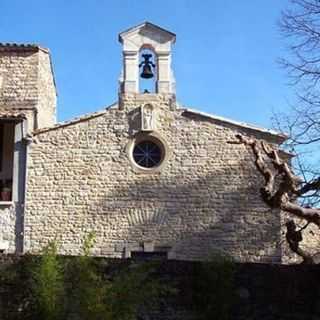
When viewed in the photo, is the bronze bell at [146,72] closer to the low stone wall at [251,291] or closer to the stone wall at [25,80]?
the stone wall at [25,80]

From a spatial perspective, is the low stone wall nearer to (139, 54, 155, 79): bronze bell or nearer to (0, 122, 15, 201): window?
(0, 122, 15, 201): window

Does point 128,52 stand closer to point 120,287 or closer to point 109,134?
point 109,134

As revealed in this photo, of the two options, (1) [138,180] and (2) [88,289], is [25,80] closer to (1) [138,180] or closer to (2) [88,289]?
(1) [138,180]

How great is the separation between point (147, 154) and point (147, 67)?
7.32ft

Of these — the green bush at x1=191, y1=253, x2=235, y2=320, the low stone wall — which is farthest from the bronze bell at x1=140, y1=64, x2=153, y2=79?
the green bush at x1=191, y1=253, x2=235, y2=320

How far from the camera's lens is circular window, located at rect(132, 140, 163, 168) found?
57.8 feet

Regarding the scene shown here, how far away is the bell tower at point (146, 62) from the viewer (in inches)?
704

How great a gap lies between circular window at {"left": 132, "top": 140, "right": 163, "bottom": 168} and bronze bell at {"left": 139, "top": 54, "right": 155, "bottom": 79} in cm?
171

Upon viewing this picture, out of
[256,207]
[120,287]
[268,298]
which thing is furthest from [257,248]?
[120,287]

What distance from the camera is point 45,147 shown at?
58.1 ft

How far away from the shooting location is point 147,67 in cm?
1816

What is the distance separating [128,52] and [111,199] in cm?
374

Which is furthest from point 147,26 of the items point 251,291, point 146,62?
point 251,291

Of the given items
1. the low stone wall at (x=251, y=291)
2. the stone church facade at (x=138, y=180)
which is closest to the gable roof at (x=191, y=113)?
the stone church facade at (x=138, y=180)
